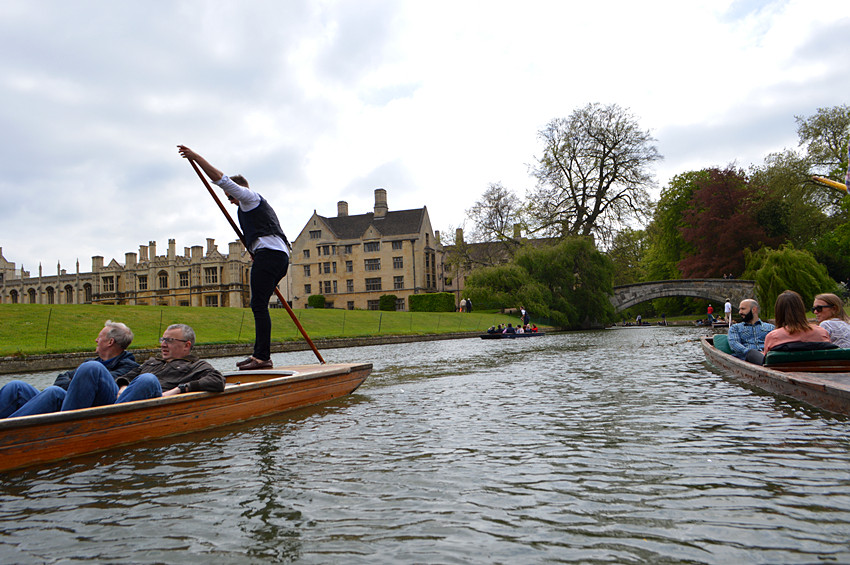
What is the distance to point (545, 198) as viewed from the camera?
124 feet

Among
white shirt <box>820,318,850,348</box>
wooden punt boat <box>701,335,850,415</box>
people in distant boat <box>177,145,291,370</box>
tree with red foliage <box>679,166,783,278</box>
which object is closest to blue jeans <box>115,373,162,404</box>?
people in distant boat <box>177,145,291,370</box>

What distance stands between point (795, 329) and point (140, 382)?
20.6ft

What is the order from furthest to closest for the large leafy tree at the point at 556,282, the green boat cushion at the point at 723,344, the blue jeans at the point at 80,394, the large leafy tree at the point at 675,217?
the large leafy tree at the point at 675,217 → the large leafy tree at the point at 556,282 → the green boat cushion at the point at 723,344 → the blue jeans at the point at 80,394

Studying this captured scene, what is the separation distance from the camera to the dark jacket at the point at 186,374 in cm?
525

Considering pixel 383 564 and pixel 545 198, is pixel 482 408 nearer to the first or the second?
pixel 383 564

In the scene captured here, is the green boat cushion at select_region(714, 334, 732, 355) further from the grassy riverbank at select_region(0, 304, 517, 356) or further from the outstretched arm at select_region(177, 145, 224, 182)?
the grassy riverbank at select_region(0, 304, 517, 356)

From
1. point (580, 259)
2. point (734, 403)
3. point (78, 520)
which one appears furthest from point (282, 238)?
point (580, 259)

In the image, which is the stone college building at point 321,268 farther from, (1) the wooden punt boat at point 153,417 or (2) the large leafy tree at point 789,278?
(1) the wooden punt boat at point 153,417

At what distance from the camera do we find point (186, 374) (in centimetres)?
539

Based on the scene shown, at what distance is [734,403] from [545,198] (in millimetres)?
32537

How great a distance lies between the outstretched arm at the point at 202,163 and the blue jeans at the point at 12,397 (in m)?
2.39

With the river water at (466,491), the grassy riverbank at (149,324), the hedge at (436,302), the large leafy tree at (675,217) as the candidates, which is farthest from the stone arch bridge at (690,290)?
the river water at (466,491)

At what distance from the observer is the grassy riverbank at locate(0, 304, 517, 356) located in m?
16.8

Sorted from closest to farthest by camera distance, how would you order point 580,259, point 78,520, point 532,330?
point 78,520 < point 532,330 < point 580,259
